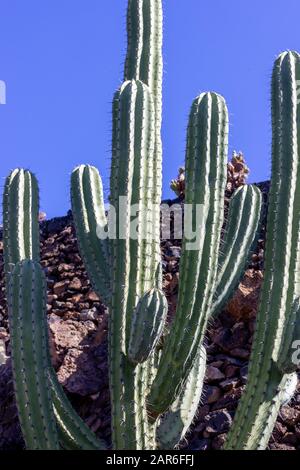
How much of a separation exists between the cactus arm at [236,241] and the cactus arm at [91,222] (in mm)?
679

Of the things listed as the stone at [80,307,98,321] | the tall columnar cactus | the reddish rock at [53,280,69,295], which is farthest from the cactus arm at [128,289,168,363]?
the reddish rock at [53,280,69,295]

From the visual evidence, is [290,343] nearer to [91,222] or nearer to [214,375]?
[91,222]

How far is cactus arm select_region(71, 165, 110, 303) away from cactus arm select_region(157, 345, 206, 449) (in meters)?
0.66

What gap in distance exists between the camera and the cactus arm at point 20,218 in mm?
4656

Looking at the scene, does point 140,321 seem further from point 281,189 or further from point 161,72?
point 161,72

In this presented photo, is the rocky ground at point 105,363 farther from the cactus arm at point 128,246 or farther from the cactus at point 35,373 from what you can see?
the cactus arm at point 128,246

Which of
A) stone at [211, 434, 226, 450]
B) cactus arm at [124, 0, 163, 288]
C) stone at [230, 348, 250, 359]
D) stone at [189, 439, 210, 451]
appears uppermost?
cactus arm at [124, 0, 163, 288]

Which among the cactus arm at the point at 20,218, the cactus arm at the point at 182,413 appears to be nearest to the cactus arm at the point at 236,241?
the cactus arm at the point at 182,413

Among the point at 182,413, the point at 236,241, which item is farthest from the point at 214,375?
the point at 182,413

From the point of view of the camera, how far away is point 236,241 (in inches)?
197

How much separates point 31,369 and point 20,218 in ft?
3.44

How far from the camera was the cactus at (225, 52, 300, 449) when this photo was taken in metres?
3.97

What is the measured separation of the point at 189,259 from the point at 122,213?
1.39 feet

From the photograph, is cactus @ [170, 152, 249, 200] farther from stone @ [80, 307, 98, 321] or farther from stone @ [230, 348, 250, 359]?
stone @ [230, 348, 250, 359]
